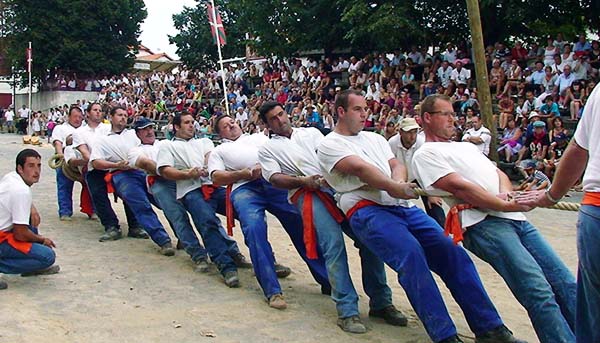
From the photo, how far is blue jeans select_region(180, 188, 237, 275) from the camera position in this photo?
717 cm

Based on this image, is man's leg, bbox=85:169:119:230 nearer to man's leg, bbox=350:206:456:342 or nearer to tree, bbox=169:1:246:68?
man's leg, bbox=350:206:456:342

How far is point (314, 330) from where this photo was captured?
5.54 meters

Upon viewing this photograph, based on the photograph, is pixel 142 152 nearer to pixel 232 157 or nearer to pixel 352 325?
pixel 232 157

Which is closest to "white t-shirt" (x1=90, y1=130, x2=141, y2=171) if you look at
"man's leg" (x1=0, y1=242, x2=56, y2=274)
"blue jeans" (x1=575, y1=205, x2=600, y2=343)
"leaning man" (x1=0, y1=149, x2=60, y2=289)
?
"leaning man" (x1=0, y1=149, x2=60, y2=289)

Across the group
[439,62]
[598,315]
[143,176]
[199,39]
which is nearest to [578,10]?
[439,62]

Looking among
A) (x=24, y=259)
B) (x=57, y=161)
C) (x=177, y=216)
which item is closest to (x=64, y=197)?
(x=57, y=161)

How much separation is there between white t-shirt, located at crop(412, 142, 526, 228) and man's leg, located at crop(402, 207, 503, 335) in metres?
0.38

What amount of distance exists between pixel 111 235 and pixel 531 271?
20.6 feet

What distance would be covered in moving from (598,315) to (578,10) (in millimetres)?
19084

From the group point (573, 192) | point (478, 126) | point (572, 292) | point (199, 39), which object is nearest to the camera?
point (572, 292)

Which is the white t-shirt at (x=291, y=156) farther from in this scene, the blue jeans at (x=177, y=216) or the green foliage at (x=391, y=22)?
the green foliage at (x=391, y=22)

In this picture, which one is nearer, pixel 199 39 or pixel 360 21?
pixel 360 21

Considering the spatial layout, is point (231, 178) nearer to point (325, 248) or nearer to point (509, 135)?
point (325, 248)

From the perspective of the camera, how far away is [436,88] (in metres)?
19.5
